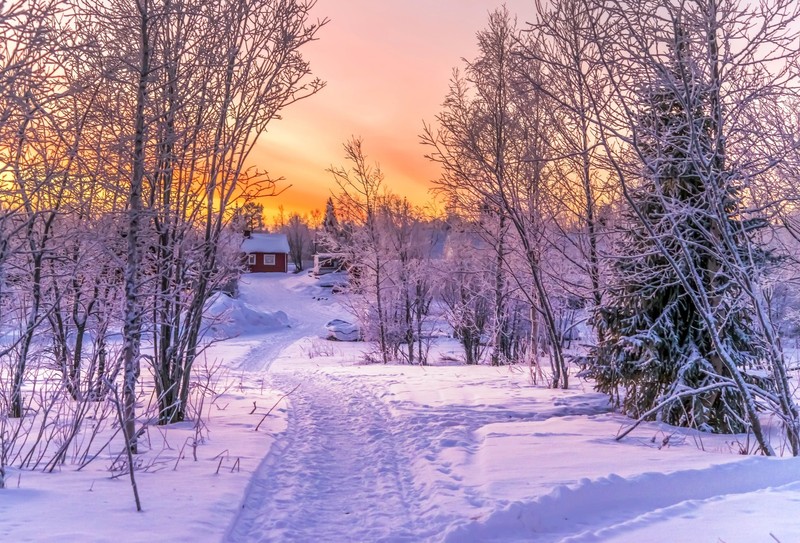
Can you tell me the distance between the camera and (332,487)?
5527 mm

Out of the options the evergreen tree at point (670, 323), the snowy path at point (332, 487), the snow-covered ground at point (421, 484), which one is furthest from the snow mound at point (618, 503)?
the evergreen tree at point (670, 323)

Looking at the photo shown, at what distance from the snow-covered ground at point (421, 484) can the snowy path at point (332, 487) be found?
0.02 metres

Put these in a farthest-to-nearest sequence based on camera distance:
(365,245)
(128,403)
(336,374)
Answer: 1. (365,245)
2. (336,374)
3. (128,403)

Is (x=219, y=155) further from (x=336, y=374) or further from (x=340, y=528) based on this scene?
(x=336, y=374)

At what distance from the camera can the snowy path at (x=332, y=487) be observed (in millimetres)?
4387

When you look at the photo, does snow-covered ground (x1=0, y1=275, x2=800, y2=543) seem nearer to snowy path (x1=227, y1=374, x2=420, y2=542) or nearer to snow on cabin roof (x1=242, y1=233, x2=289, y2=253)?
snowy path (x1=227, y1=374, x2=420, y2=542)

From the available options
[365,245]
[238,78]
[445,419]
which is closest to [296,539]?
[445,419]

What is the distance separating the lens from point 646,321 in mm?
8734

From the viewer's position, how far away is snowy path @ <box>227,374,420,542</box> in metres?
4.39

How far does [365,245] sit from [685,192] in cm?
1901

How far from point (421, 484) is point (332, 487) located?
85 centimetres

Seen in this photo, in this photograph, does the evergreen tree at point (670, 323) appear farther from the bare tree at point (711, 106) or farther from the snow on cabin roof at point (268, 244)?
the snow on cabin roof at point (268, 244)

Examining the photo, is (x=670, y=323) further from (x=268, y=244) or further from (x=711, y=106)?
(x=268, y=244)

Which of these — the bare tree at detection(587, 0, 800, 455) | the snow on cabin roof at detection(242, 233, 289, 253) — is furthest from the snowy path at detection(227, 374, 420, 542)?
the snow on cabin roof at detection(242, 233, 289, 253)
